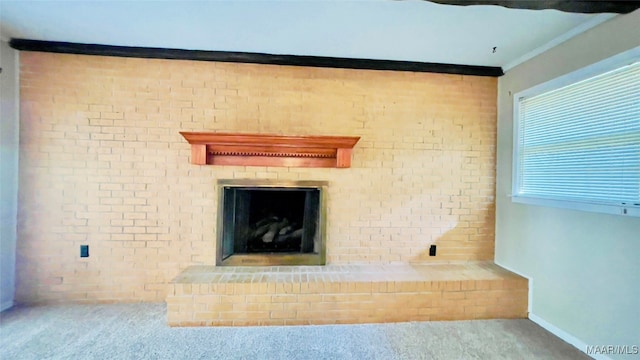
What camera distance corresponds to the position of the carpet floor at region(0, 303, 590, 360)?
6.57ft

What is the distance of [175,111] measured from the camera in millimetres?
2736

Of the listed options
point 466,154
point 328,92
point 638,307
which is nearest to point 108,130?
point 328,92

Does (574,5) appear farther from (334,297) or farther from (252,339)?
(252,339)

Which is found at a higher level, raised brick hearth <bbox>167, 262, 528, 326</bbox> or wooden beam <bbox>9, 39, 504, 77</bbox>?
wooden beam <bbox>9, 39, 504, 77</bbox>

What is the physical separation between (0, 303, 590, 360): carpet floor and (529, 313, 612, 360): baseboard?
1.9 inches

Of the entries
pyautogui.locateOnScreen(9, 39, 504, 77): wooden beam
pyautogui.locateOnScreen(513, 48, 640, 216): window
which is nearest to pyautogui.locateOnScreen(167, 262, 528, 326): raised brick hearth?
pyautogui.locateOnScreen(513, 48, 640, 216): window

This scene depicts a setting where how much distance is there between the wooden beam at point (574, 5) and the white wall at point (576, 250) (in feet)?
0.29

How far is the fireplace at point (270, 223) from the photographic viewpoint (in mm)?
2789

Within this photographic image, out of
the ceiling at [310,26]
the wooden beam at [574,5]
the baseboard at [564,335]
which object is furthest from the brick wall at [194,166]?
the wooden beam at [574,5]

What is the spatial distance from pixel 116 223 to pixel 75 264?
53 cm

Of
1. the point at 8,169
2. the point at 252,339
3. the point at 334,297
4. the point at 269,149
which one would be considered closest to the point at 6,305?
the point at 8,169

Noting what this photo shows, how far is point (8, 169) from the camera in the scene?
8.25 feet

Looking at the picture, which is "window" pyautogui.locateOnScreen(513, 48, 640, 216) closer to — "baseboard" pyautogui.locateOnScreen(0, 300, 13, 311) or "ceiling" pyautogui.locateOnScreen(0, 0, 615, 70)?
"ceiling" pyautogui.locateOnScreen(0, 0, 615, 70)

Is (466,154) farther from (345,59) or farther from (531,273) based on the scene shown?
(345,59)
